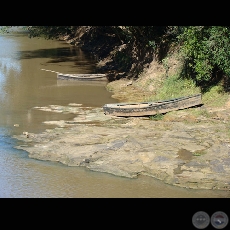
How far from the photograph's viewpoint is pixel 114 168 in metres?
14.6

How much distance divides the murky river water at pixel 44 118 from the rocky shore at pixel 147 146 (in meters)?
0.42

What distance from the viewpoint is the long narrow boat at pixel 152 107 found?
19.6m

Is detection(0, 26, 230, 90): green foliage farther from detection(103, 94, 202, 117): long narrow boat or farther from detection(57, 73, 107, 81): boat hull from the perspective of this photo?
detection(57, 73, 107, 81): boat hull

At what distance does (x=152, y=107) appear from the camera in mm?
19516

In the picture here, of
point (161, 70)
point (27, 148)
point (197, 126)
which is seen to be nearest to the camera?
point (27, 148)

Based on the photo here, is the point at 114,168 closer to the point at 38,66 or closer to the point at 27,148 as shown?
the point at 27,148

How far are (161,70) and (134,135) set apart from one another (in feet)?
27.3

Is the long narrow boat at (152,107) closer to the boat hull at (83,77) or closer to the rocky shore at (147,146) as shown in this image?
the rocky shore at (147,146)
